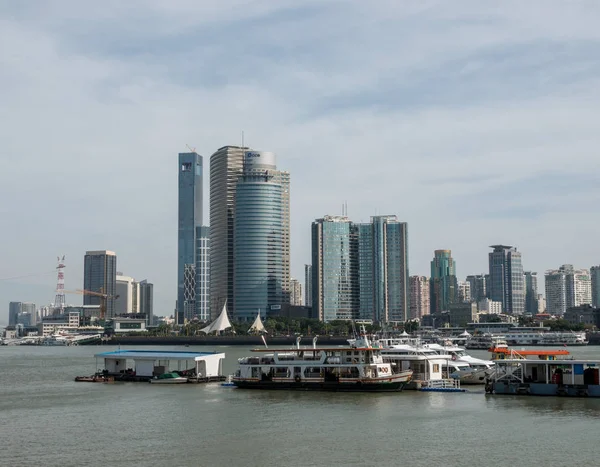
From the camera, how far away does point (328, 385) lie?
76125 mm

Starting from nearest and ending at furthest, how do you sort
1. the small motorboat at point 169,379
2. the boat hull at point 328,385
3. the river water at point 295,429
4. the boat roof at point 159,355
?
the river water at point 295,429, the boat hull at point 328,385, the small motorboat at point 169,379, the boat roof at point 159,355

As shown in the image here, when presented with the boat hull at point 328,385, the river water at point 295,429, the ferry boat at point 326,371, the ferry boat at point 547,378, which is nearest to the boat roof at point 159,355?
the ferry boat at point 326,371

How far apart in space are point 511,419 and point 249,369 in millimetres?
30984

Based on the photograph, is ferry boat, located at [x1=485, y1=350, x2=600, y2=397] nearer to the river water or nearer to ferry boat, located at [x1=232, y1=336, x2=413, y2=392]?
the river water

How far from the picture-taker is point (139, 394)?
7744 centimetres

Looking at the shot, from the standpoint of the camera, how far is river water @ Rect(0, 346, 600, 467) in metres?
45.1

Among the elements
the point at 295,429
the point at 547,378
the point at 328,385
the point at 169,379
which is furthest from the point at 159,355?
the point at 547,378

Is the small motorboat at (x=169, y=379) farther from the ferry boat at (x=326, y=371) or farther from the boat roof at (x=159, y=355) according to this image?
the ferry boat at (x=326, y=371)

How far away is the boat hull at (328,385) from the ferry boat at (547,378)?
857cm

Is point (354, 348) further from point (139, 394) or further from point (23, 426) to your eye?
point (23, 426)

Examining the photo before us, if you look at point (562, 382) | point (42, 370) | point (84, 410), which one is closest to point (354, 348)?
point (562, 382)

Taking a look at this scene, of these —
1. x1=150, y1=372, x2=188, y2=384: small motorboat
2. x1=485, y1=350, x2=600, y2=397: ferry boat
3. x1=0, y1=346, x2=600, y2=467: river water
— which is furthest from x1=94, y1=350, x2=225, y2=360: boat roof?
x1=485, y1=350, x2=600, y2=397: ferry boat

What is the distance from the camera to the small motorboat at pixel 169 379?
8800 cm

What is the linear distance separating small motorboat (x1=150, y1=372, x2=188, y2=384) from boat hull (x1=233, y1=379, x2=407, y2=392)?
9.30 m
